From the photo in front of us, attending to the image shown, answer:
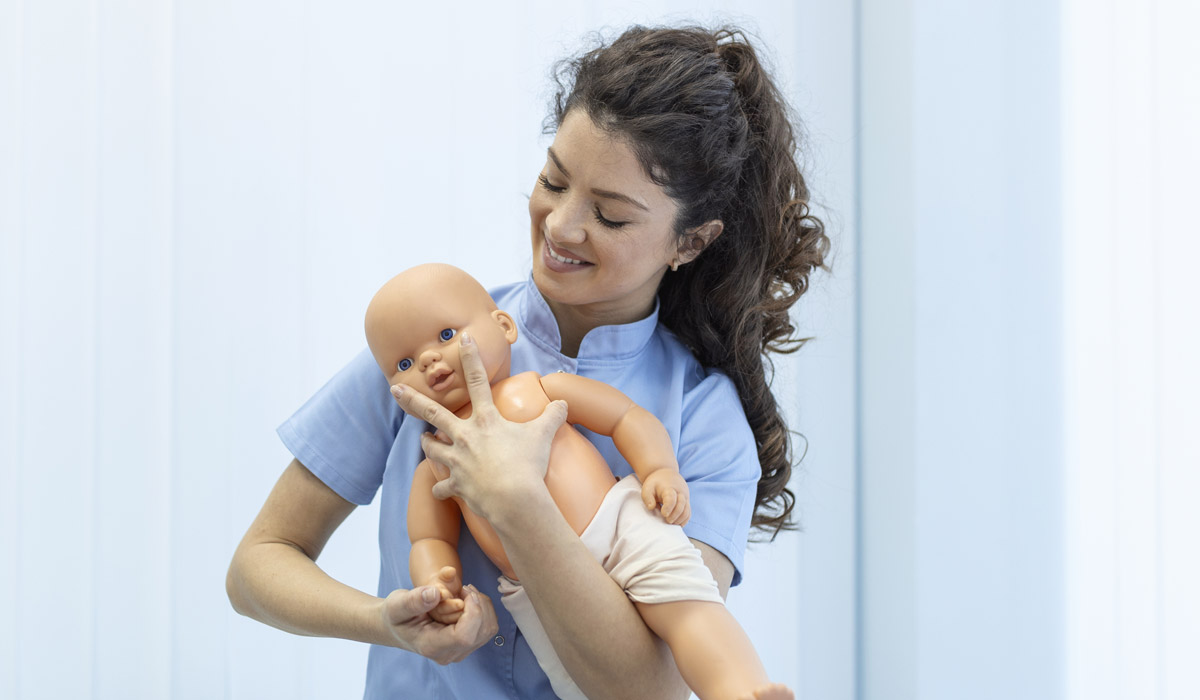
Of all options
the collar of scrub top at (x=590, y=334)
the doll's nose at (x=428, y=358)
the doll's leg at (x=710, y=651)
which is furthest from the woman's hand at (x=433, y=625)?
the collar of scrub top at (x=590, y=334)

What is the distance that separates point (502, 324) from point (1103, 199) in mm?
1310

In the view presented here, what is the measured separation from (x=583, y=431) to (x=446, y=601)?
0.36m

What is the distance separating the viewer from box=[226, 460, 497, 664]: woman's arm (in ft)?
3.76

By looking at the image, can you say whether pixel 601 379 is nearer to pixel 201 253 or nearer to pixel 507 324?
pixel 507 324

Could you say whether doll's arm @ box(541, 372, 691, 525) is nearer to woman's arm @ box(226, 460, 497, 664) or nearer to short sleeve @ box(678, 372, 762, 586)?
short sleeve @ box(678, 372, 762, 586)

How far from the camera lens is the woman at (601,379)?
1.18 metres

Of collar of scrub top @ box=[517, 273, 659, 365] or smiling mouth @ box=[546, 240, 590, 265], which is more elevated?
smiling mouth @ box=[546, 240, 590, 265]

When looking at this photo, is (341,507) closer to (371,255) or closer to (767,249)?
(767,249)

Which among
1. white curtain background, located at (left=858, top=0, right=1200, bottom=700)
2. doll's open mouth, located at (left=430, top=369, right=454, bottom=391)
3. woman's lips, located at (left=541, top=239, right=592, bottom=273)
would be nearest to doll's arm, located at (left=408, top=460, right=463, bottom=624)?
doll's open mouth, located at (left=430, top=369, right=454, bottom=391)

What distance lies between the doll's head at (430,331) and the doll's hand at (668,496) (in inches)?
10.9

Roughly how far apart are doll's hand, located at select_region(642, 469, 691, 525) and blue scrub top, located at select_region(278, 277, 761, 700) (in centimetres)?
11

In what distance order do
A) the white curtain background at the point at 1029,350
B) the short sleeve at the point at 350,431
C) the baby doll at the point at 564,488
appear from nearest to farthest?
the baby doll at the point at 564,488 < the short sleeve at the point at 350,431 < the white curtain background at the point at 1029,350

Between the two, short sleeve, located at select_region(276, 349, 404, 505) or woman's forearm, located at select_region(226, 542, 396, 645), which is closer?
woman's forearm, located at select_region(226, 542, 396, 645)

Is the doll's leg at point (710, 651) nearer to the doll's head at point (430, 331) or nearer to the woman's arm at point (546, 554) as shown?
the woman's arm at point (546, 554)
